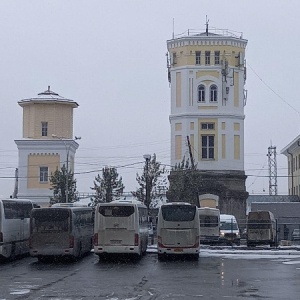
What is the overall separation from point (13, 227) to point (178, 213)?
7498 millimetres

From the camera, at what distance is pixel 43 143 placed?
79.9 meters

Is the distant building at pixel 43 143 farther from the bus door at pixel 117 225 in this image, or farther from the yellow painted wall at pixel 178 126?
the bus door at pixel 117 225

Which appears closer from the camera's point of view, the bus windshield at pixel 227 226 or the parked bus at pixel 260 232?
the parked bus at pixel 260 232

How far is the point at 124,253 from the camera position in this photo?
3622 centimetres

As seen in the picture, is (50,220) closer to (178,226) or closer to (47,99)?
(178,226)

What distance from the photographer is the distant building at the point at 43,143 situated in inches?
3123

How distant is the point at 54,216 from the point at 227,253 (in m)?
9.79

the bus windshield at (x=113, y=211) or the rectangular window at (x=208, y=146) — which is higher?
the rectangular window at (x=208, y=146)

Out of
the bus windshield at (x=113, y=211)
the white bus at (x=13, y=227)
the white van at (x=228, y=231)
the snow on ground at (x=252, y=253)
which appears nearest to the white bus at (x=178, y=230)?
the bus windshield at (x=113, y=211)

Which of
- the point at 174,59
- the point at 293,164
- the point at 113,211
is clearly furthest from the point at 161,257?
the point at 293,164

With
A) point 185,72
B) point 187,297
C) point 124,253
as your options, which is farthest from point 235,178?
point 187,297

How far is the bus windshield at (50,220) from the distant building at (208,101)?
40.6 metres

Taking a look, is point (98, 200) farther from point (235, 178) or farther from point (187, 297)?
point (187, 297)

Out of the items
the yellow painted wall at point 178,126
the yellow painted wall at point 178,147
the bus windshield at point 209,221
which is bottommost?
the bus windshield at point 209,221
